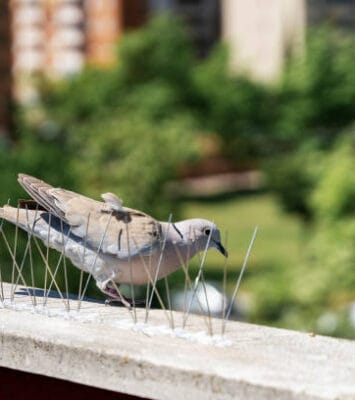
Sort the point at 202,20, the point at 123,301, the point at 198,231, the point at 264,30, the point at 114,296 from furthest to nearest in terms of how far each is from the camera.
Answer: the point at 202,20, the point at 264,30, the point at 198,231, the point at 114,296, the point at 123,301

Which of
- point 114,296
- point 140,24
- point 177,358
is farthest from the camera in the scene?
point 140,24

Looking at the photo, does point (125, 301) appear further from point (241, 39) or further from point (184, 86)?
point (241, 39)

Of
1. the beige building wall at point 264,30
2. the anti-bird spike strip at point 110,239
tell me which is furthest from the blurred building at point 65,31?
the anti-bird spike strip at point 110,239

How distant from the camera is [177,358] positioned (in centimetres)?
233

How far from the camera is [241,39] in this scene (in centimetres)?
3234

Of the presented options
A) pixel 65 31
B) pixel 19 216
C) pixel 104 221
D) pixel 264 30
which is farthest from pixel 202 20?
pixel 104 221

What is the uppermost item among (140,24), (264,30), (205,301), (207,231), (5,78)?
(207,231)

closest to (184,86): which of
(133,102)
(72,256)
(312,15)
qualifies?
(133,102)

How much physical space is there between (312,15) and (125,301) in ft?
94.4

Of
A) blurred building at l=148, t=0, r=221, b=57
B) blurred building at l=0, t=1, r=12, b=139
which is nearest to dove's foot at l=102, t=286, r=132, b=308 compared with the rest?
blurred building at l=0, t=1, r=12, b=139

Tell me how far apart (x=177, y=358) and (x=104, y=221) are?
2.79 ft

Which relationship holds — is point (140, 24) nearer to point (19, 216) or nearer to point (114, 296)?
point (19, 216)

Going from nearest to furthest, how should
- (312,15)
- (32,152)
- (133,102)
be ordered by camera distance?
1. (32,152)
2. (133,102)
3. (312,15)

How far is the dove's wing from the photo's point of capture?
306 centimetres
